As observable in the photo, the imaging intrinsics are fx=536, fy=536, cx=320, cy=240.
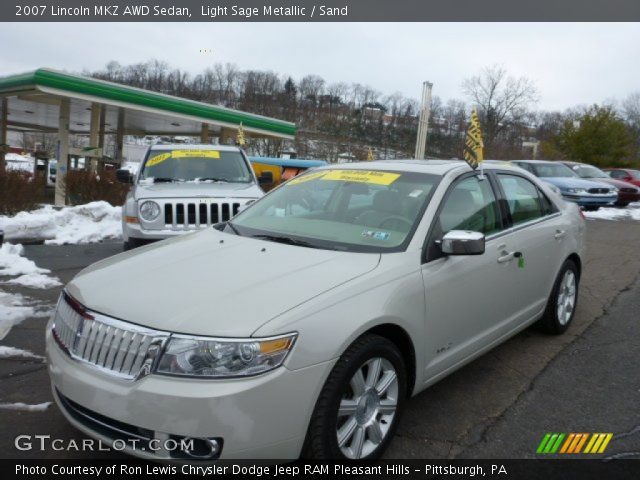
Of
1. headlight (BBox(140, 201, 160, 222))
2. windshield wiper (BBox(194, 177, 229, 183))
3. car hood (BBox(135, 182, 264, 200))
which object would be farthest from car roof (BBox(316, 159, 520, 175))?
windshield wiper (BBox(194, 177, 229, 183))

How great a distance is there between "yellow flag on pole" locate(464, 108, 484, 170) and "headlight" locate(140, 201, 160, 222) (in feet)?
14.4

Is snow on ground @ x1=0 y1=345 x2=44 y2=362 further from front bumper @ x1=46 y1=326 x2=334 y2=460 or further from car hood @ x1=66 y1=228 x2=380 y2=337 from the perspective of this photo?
front bumper @ x1=46 y1=326 x2=334 y2=460

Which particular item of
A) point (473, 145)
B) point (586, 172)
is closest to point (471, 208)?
point (473, 145)

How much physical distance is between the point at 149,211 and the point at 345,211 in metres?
4.13

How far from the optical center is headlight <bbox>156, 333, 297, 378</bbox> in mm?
2309

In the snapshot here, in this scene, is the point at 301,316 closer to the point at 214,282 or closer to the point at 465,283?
the point at 214,282

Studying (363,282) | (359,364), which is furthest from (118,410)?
(363,282)

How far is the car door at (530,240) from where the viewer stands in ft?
13.7

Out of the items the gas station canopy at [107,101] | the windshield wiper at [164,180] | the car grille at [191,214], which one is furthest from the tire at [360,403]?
the gas station canopy at [107,101]

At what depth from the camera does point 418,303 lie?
3055mm

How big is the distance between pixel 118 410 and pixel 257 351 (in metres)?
0.66

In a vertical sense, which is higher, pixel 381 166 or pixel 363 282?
pixel 381 166

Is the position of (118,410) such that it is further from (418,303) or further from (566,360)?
(566,360)

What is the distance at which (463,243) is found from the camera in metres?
3.17
